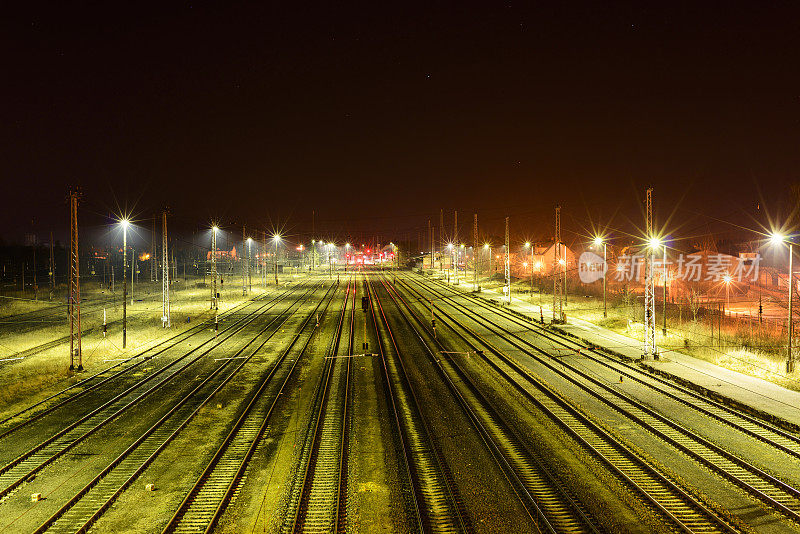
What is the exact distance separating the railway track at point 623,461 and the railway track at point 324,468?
6.11m

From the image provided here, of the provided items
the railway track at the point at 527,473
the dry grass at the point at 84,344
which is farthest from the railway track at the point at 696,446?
the dry grass at the point at 84,344

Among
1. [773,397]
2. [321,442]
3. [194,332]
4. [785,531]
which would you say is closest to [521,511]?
[785,531]

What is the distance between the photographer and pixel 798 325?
32.0 meters

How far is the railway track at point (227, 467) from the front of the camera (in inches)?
344

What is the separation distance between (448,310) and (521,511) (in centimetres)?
3192

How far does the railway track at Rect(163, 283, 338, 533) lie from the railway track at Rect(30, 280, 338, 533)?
0.80 m

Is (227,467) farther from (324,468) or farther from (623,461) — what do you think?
(623,461)

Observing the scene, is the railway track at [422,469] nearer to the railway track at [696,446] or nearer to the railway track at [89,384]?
the railway track at [696,446]

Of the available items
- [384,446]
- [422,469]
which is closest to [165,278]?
[384,446]

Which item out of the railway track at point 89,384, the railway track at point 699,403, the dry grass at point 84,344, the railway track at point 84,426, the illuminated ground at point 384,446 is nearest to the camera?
the illuminated ground at point 384,446

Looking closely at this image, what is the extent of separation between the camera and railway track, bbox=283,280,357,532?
8.67m

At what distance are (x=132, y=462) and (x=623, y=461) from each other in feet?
39.4

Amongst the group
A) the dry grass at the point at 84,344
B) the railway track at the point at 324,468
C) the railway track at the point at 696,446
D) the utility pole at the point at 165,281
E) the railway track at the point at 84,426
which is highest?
the utility pole at the point at 165,281

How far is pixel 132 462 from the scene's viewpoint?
36.6 ft
